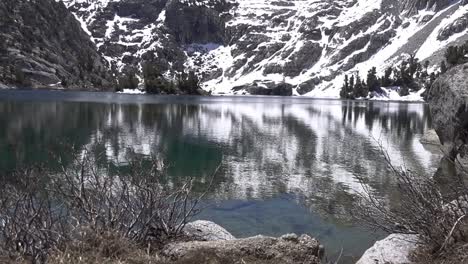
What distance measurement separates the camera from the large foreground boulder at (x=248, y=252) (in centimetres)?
860

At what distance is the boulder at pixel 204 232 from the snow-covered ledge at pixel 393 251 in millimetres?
3380

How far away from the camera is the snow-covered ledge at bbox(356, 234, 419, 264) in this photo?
9742 millimetres

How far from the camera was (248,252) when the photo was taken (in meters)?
9.09

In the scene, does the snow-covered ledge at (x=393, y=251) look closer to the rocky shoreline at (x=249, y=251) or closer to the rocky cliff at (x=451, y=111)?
the rocky shoreline at (x=249, y=251)

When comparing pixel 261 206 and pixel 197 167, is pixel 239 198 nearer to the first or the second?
pixel 261 206

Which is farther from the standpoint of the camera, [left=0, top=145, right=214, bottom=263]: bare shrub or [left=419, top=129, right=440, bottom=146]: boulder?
[left=419, top=129, right=440, bottom=146]: boulder

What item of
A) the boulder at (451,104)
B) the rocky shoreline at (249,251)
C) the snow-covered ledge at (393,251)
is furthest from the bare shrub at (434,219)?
the boulder at (451,104)

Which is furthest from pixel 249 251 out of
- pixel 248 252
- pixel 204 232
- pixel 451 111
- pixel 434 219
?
pixel 451 111

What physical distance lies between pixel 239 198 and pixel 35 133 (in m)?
25.1

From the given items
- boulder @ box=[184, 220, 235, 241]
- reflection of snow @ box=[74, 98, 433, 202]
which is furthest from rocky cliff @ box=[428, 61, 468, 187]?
boulder @ box=[184, 220, 235, 241]

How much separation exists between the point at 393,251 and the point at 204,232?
4.36 m

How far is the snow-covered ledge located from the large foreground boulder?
1.39 m

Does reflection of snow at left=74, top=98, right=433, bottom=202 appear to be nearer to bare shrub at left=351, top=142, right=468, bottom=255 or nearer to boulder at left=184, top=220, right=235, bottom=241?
bare shrub at left=351, top=142, right=468, bottom=255

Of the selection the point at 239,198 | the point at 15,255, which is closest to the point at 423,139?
the point at 239,198
